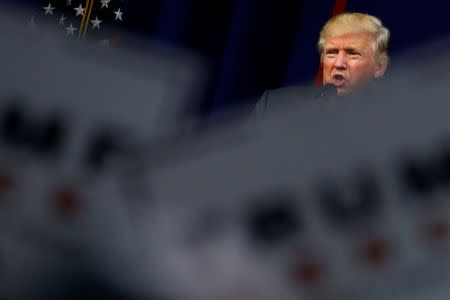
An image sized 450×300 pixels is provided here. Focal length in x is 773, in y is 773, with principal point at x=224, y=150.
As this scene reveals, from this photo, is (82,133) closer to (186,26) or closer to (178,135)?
(178,135)

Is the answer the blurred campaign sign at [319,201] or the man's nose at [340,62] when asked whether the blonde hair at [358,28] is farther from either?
the blurred campaign sign at [319,201]

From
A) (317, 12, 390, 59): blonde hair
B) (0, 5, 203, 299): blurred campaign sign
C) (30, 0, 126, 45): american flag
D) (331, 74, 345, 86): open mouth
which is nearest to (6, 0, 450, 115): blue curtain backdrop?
(30, 0, 126, 45): american flag

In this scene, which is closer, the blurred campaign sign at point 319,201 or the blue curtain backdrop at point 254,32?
the blurred campaign sign at point 319,201

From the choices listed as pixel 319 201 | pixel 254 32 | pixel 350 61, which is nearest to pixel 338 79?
pixel 350 61

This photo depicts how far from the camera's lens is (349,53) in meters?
1.06

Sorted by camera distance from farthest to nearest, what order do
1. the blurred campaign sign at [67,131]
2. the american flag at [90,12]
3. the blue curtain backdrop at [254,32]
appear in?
1. the american flag at [90,12]
2. the blue curtain backdrop at [254,32]
3. the blurred campaign sign at [67,131]

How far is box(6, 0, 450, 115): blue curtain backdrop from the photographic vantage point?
6.30 feet

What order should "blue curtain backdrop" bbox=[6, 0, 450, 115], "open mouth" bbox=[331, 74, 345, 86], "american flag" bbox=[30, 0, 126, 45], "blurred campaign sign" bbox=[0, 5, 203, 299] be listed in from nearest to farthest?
"blurred campaign sign" bbox=[0, 5, 203, 299], "open mouth" bbox=[331, 74, 345, 86], "blue curtain backdrop" bbox=[6, 0, 450, 115], "american flag" bbox=[30, 0, 126, 45]

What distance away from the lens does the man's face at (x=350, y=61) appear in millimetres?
1032

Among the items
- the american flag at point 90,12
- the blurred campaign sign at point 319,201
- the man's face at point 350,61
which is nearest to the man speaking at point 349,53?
the man's face at point 350,61

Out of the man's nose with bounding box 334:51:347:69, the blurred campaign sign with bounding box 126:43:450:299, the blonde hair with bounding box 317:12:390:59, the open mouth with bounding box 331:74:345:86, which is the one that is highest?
the blonde hair with bounding box 317:12:390:59

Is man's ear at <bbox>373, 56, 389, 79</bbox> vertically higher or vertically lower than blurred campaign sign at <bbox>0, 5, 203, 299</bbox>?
higher

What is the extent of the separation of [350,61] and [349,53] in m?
0.02

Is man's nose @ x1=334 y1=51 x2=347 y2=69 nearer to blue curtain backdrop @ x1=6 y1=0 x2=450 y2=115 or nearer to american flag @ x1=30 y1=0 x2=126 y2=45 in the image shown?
blue curtain backdrop @ x1=6 y1=0 x2=450 y2=115
